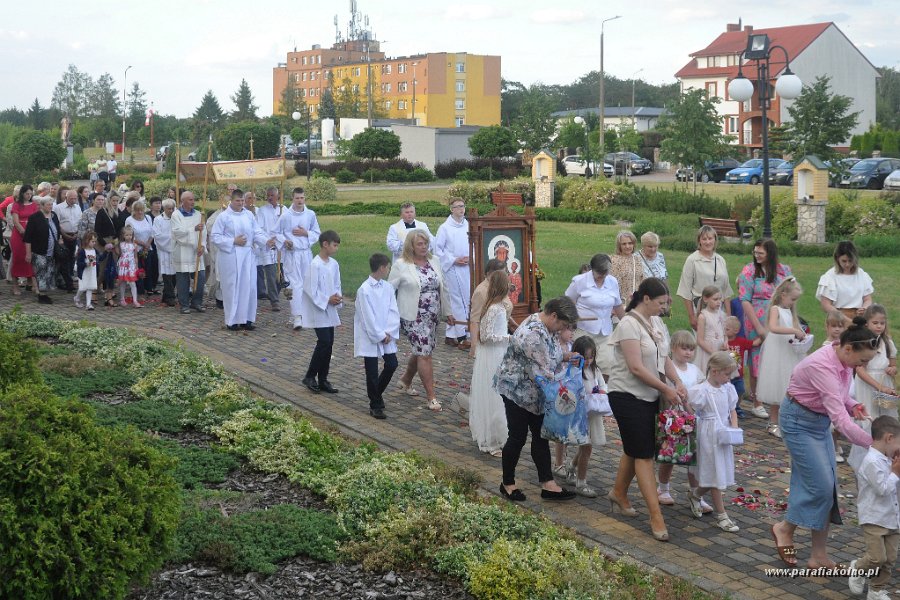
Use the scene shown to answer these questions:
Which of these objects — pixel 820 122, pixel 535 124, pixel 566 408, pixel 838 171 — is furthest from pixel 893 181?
pixel 566 408

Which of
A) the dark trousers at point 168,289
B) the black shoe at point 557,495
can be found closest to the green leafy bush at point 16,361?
the black shoe at point 557,495

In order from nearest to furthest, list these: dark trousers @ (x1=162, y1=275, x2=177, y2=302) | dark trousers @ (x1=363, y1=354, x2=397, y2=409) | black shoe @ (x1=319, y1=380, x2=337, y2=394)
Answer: dark trousers @ (x1=363, y1=354, x2=397, y2=409), black shoe @ (x1=319, y1=380, x2=337, y2=394), dark trousers @ (x1=162, y1=275, x2=177, y2=302)

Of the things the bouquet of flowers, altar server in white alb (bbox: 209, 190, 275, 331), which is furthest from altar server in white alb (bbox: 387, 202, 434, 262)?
the bouquet of flowers

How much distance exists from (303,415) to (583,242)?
18017 millimetres

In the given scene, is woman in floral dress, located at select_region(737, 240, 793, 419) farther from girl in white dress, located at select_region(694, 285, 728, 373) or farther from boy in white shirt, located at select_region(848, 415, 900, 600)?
boy in white shirt, located at select_region(848, 415, 900, 600)

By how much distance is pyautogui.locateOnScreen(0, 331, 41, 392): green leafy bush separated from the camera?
805 centimetres

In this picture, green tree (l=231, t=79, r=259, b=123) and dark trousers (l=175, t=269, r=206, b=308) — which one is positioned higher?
green tree (l=231, t=79, r=259, b=123)

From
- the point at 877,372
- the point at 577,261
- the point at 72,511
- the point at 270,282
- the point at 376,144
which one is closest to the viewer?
the point at 72,511

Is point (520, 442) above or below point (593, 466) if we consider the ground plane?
above

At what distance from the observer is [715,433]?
7.54m

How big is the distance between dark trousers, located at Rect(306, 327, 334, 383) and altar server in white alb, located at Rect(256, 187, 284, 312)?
5.73 m

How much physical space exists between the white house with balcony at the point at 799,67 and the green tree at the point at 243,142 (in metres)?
30.9

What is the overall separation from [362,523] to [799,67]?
77.1 m

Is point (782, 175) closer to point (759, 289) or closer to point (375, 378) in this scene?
point (759, 289)
